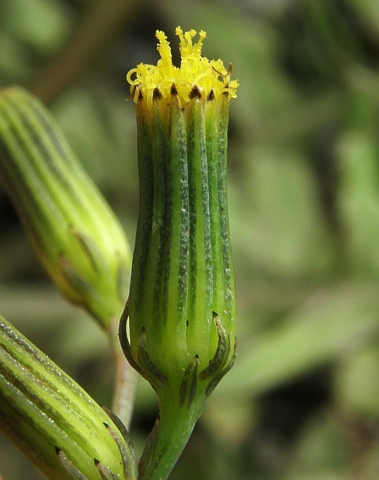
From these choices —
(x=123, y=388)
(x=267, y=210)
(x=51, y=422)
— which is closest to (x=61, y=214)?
(x=123, y=388)

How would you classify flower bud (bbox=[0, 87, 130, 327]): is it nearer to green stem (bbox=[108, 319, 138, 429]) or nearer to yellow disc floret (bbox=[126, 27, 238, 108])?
green stem (bbox=[108, 319, 138, 429])

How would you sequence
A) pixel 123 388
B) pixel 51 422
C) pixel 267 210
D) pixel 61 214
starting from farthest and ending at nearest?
pixel 267 210 → pixel 61 214 → pixel 123 388 → pixel 51 422

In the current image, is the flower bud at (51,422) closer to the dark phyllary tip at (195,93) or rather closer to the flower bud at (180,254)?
the flower bud at (180,254)

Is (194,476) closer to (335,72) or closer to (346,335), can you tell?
(346,335)

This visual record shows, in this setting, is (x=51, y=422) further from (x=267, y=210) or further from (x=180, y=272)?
(x=267, y=210)

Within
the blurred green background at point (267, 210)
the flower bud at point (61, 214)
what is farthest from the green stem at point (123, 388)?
the blurred green background at point (267, 210)

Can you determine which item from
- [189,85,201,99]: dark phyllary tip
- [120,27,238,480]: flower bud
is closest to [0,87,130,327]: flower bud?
[120,27,238,480]: flower bud
